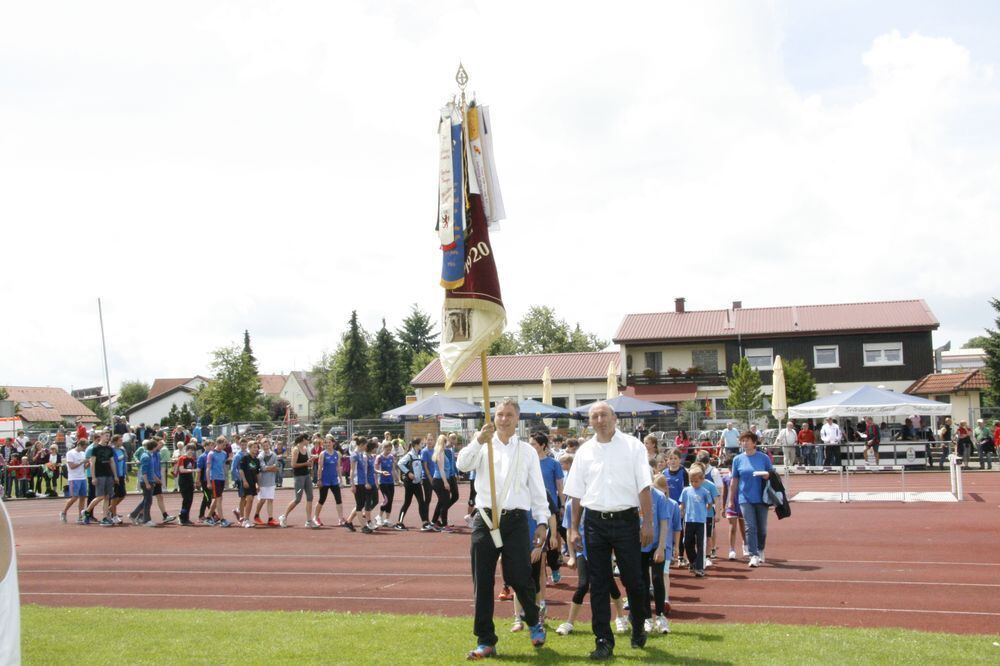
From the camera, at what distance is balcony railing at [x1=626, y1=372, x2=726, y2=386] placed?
57031 mm

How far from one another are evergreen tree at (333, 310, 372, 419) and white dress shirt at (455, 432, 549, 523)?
77.6 metres

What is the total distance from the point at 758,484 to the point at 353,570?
5837 mm

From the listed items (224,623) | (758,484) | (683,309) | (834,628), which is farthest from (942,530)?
(683,309)

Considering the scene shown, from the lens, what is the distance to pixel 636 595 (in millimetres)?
7984

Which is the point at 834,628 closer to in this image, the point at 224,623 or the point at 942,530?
the point at 224,623

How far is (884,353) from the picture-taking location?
55.1m

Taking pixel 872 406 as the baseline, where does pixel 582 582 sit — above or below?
below

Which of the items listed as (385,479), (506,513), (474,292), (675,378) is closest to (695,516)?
(506,513)

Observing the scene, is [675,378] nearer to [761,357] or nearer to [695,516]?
[761,357]

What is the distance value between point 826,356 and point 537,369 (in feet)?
60.0

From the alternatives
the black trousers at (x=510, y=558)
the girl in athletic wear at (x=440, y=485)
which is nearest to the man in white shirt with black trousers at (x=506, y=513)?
the black trousers at (x=510, y=558)

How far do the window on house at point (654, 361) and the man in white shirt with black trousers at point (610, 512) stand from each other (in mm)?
51858

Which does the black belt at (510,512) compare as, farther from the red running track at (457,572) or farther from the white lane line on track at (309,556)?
the white lane line on track at (309,556)

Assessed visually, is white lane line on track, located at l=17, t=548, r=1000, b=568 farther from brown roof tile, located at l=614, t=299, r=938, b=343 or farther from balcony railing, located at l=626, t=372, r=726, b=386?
brown roof tile, located at l=614, t=299, r=938, b=343
